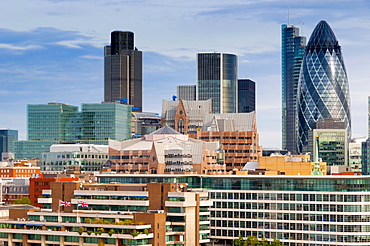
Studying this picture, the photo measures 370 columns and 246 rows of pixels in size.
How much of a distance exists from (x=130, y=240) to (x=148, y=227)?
5135 millimetres

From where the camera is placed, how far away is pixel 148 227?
19975cm

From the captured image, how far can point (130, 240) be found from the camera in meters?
198
